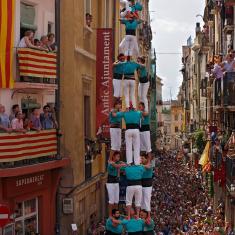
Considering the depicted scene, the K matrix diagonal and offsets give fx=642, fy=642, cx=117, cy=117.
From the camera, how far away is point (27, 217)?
19766mm

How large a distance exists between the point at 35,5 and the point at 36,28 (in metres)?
0.74

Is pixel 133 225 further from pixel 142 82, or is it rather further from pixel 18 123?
pixel 18 123

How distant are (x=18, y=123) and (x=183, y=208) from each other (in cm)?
1847

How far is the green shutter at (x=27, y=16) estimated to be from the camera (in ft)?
65.5

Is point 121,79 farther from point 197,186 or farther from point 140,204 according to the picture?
point 197,186

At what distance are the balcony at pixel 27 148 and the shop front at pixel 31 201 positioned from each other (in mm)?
A: 452

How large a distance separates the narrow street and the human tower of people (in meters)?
9.88

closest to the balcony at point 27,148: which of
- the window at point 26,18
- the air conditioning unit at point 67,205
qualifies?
the air conditioning unit at point 67,205

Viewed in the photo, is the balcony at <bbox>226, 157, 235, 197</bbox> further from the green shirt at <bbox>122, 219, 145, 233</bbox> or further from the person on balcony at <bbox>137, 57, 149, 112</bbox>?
the green shirt at <bbox>122, 219, 145, 233</bbox>

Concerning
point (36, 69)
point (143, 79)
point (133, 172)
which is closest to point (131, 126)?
point (133, 172)

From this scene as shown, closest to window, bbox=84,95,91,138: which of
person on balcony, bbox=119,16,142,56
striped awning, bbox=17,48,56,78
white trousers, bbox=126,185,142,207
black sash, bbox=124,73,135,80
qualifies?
striped awning, bbox=17,48,56,78

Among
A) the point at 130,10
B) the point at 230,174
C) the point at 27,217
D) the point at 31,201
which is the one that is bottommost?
the point at 27,217

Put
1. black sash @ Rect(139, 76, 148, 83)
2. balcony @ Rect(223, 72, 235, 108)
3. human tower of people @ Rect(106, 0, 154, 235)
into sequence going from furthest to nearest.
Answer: balcony @ Rect(223, 72, 235, 108), black sash @ Rect(139, 76, 148, 83), human tower of people @ Rect(106, 0, 154, 235)

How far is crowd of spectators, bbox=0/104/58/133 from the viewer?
701 inches
